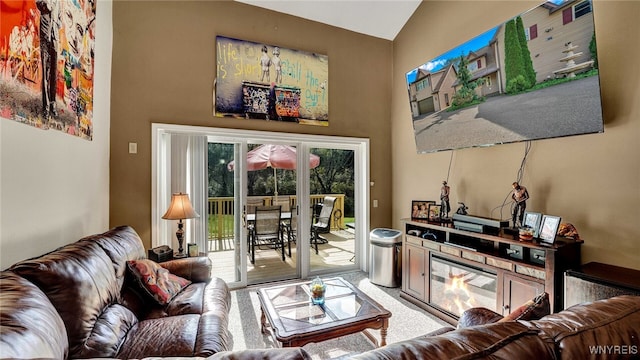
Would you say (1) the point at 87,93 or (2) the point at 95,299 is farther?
(1) the point at 87,93

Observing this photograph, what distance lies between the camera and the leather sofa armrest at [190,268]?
2.50 m

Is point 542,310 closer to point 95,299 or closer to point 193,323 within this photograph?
point 193,323

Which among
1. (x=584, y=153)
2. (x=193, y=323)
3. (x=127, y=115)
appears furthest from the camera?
(x=127, y=115)

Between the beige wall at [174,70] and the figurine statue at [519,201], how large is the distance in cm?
226

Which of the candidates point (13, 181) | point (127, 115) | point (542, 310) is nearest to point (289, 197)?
point (127, 115)

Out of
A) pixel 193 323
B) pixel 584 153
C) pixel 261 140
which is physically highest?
pixel 261 140

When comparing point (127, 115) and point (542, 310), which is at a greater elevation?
point (127, 115)

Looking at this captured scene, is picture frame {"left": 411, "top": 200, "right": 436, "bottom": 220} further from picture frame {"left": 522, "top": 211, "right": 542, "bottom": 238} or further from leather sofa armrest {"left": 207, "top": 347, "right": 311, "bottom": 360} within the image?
leather sofa armrest {"left": 207, "top": 347, "right": 311, "bottom": 360}

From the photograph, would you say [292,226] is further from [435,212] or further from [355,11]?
[355,11]

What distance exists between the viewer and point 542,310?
1.23 metres

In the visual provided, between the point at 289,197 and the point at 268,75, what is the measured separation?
1.70 meters

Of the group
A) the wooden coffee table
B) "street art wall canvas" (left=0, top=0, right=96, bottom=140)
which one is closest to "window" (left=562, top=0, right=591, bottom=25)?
the wooden coffee table

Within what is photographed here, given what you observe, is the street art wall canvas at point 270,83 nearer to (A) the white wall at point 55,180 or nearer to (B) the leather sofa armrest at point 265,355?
(A) the white wall at point 55,180

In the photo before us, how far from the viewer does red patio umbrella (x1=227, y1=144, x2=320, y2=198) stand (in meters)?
3.66
